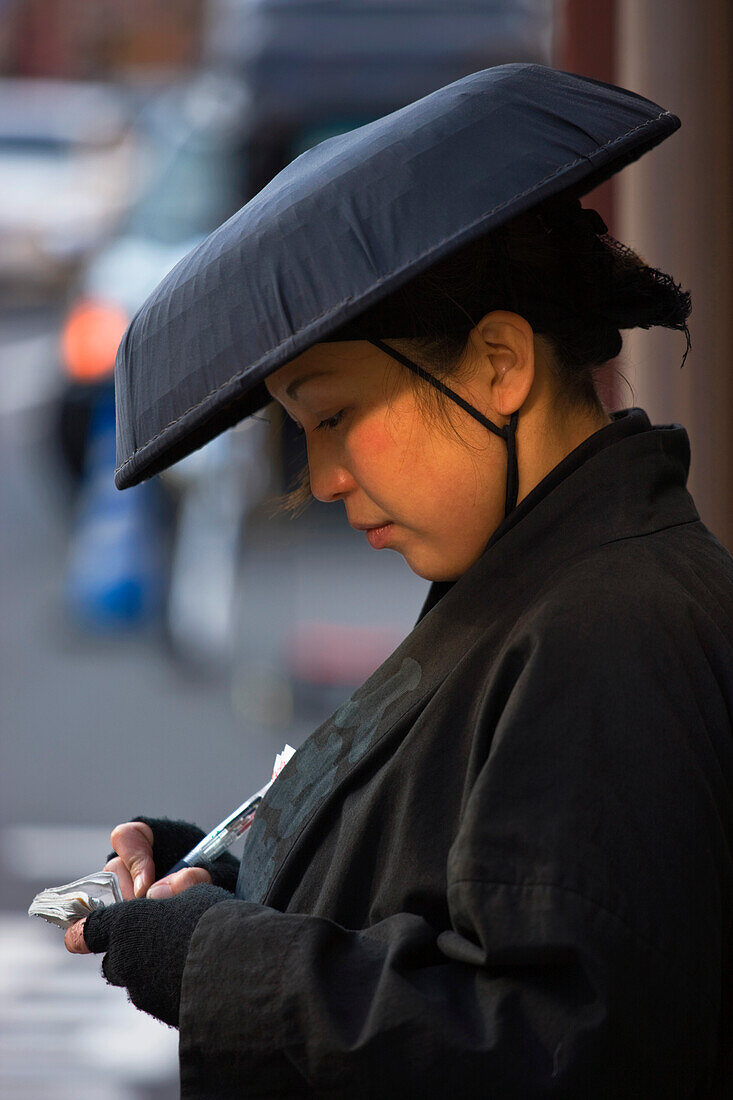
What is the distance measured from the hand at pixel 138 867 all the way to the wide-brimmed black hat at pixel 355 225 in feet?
1.63

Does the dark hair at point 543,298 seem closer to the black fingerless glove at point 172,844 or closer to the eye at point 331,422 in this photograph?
the eye at point 331,422

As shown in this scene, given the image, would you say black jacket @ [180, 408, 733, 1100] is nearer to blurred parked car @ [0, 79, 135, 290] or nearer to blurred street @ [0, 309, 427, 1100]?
blurred street @ [0, 309, 427, 1100]

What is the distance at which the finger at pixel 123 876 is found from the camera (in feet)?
5.28

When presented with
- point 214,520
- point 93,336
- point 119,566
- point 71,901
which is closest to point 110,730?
point 119,566

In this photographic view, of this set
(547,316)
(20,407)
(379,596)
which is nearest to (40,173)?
(20,407)

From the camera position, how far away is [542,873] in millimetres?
1046

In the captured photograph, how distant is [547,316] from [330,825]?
0.52m

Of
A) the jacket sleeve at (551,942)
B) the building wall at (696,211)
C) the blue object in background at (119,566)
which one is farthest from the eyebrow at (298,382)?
the blue object in background at (119,566)

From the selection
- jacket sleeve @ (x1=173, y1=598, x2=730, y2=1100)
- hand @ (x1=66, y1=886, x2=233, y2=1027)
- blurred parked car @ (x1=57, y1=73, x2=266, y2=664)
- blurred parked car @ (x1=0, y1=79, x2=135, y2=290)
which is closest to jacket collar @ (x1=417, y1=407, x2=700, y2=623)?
jacket sleeve @ (x1=173, y1=598, x2=730, y2=1100)

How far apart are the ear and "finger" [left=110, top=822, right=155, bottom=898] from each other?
68cm

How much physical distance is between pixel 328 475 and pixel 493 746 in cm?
39

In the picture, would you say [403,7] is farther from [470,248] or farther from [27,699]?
[470,248]

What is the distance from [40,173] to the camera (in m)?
15.4

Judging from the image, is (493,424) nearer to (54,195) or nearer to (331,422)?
(331,422)
